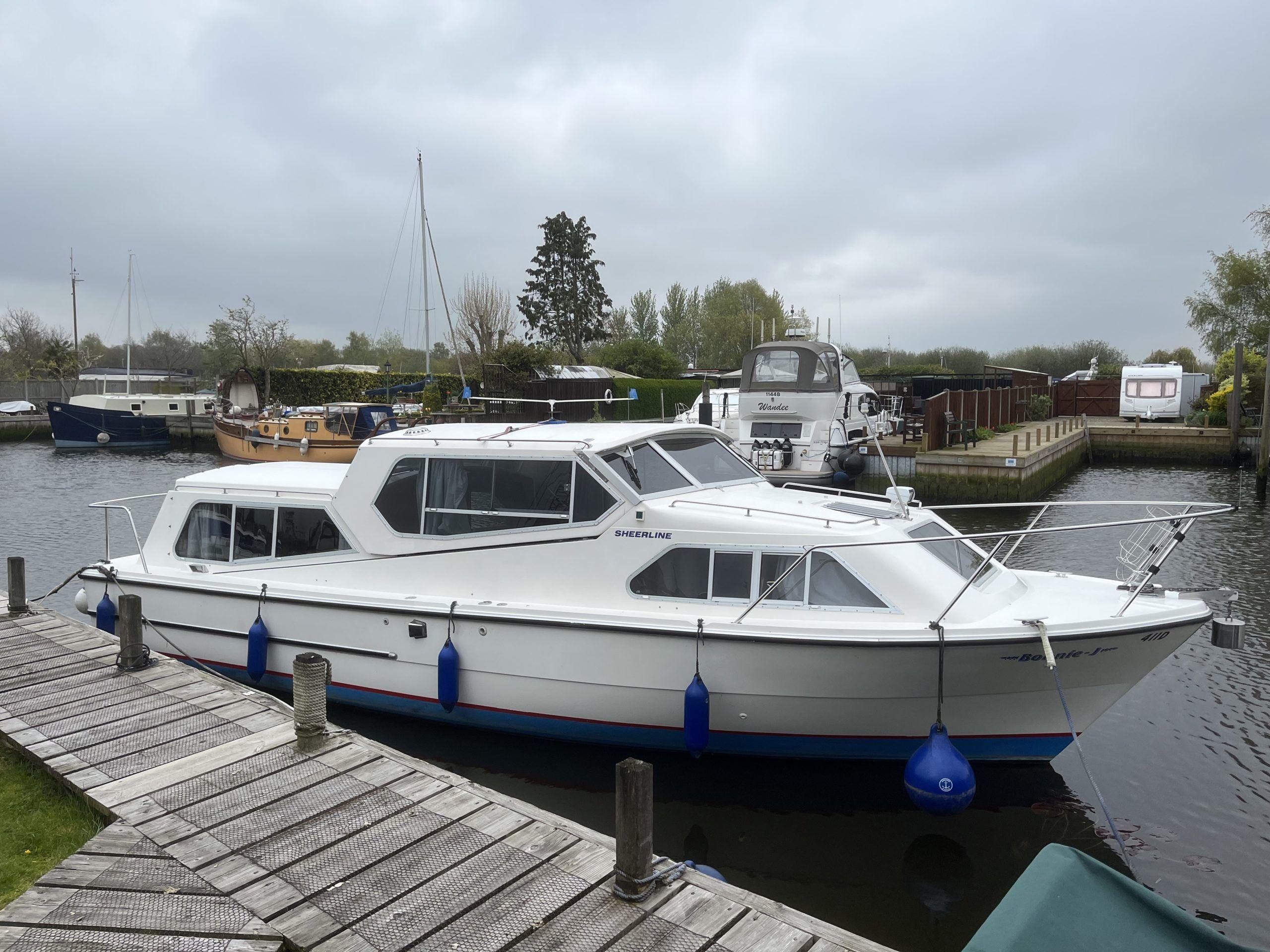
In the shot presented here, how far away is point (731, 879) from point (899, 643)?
77.9 inches

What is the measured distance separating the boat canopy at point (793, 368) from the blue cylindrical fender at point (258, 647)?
14.3 meters

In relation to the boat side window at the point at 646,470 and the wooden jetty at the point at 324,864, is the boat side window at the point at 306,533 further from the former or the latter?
the boat side window at the point at 646,470

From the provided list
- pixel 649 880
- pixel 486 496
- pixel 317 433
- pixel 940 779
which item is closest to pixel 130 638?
pixel 486 496

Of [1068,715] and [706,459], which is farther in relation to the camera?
[706,459]

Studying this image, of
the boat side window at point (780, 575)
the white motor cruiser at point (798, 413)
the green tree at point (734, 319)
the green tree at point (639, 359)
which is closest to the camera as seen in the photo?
the boat side window at point (780, 575)

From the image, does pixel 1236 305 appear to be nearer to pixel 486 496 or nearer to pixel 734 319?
pixel 734 319

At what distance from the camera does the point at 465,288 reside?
44875 millimetres

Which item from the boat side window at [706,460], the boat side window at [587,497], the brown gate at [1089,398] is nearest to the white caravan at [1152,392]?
the brown gate at [1089,398]

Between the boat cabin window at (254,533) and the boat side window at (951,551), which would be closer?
the boat side window at (951,551)

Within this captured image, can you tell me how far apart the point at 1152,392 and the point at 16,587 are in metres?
38.4

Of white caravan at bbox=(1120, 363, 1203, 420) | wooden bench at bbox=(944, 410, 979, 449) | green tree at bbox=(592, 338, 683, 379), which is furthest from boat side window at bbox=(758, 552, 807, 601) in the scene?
green tree at bbox=(592, 338, 683, 379)

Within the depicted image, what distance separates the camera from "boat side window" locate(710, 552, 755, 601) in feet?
21.3

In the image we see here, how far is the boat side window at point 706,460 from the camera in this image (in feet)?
25.1

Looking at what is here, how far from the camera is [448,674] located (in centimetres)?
692
